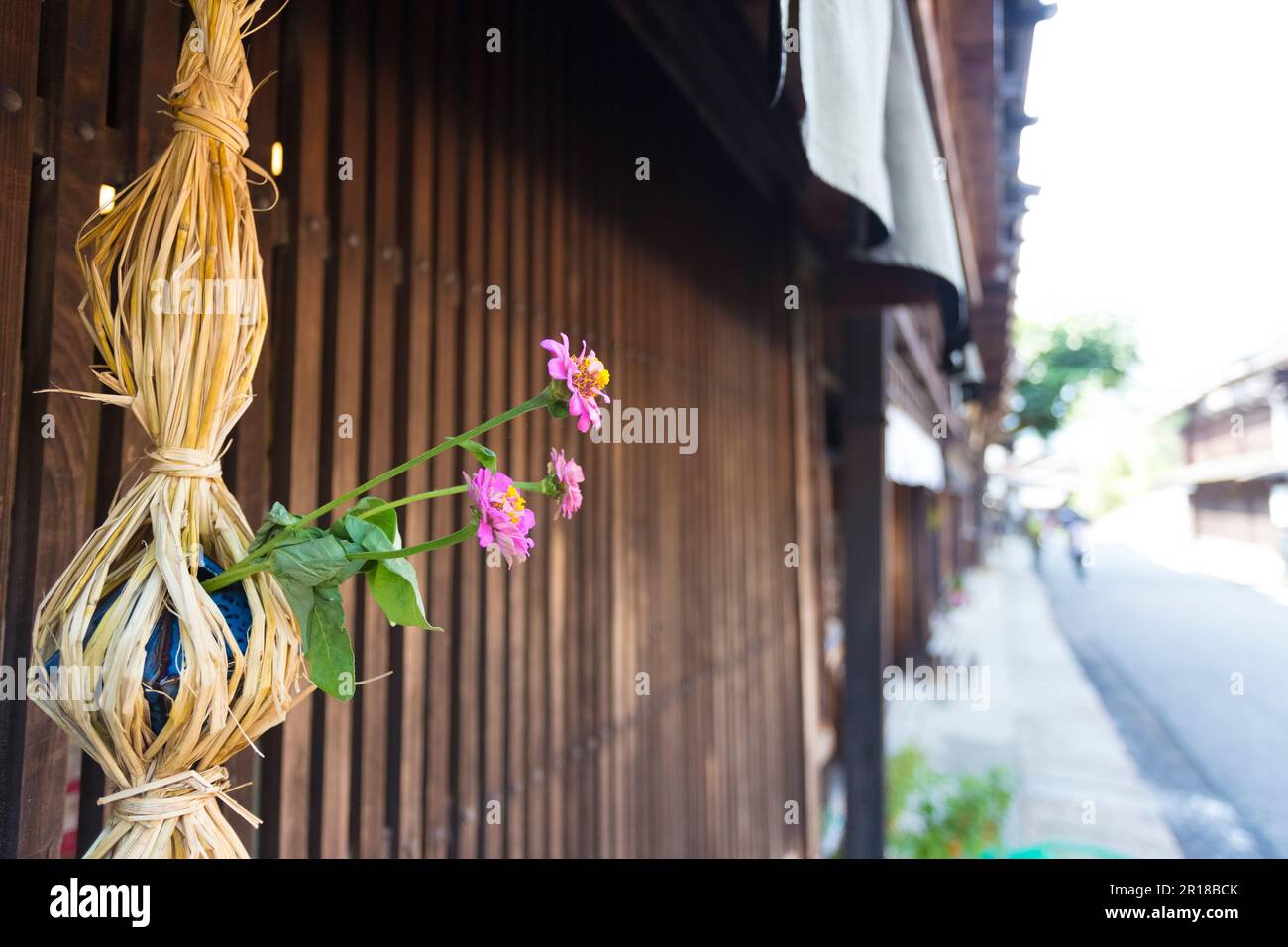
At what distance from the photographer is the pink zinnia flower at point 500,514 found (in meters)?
0.53

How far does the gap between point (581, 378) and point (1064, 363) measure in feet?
110

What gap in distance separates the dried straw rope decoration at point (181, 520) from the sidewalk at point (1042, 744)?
2.65m

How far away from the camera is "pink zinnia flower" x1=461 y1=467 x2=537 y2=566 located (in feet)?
1.72

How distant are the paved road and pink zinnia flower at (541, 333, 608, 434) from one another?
151 inches

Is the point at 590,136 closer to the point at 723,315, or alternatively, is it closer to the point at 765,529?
the point at 723,315

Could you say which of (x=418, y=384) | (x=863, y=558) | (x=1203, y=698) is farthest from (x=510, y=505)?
(x=1203, y=698)

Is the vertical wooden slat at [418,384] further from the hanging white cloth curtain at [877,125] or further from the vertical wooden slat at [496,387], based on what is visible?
the hanging white cloth curtain at [877,125]

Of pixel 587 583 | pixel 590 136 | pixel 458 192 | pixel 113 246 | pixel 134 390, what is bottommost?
pixel 587 583

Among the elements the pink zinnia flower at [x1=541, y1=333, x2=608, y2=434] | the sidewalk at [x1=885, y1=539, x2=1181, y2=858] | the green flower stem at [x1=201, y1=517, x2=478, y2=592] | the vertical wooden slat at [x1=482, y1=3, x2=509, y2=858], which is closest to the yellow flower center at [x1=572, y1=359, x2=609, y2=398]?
the pink zinnia flower at [x1=541, y1=333, x2=608, y2=434]

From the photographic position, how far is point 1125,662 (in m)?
10.2

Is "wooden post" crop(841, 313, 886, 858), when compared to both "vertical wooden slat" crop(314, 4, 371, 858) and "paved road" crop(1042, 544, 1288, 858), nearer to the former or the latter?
"paved road" crop(1042, 544, 1288, 858)

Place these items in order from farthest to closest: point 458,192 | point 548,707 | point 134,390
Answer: point 548,707, point 458,192, point 134,390
